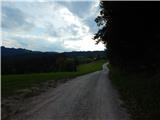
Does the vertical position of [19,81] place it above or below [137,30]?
below

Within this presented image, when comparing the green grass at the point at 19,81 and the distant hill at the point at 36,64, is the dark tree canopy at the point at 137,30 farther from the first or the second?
the distant hill at the point at 36,64

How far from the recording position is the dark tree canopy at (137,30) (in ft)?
68.2

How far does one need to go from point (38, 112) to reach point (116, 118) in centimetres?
342

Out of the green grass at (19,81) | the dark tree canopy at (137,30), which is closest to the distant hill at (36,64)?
Result: the green grass at (19,81)

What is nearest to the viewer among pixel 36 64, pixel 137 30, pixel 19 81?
pixel 137 30

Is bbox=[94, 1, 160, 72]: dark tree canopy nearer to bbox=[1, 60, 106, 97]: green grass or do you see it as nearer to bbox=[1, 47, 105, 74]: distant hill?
bbox=[1, 60, 106, 97]: green grass

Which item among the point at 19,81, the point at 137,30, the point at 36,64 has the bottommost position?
the point at 19,81

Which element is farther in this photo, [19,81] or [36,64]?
[36,64]

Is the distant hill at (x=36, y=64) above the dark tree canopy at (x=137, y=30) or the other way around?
the other way around

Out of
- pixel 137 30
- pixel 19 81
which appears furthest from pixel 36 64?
pixel 137 30

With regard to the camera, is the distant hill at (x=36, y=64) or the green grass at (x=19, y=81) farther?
the distant hill at (x=36, y=64)

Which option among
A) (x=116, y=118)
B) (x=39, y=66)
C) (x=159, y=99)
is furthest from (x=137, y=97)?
(x=39, y=66)

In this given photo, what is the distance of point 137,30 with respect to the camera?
2395cm

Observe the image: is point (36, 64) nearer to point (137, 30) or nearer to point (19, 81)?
point (19, 81)
